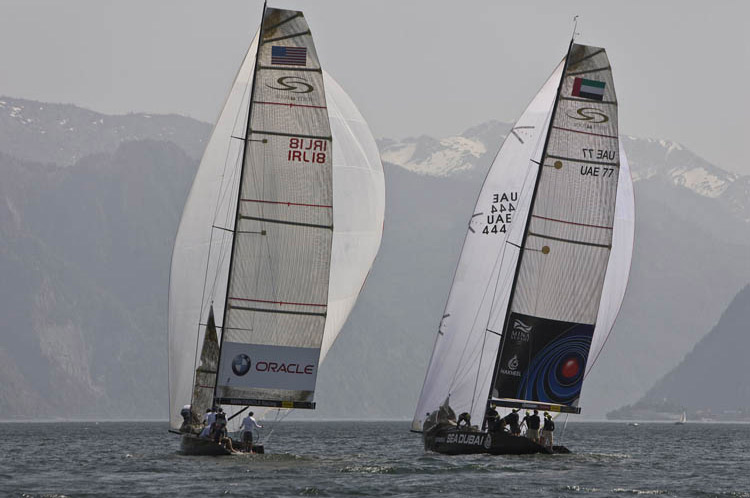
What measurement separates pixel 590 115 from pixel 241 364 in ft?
46.0

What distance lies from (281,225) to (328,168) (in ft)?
7.40

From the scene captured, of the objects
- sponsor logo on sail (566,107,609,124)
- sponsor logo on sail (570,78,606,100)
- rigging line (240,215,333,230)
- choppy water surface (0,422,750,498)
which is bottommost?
choppy water surface (0,422,750,498)

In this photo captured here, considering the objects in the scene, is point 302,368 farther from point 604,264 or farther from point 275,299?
point 604,264

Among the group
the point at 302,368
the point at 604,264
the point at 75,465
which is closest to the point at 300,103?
the point at 302,368

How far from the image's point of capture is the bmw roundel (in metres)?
44.0

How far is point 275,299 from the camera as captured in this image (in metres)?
44.0

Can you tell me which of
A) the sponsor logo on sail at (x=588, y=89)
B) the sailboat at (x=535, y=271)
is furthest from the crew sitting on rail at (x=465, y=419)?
the sponsor logo on sail at (x=588, y=89)

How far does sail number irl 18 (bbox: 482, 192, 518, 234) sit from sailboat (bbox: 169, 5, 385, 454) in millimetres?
6435

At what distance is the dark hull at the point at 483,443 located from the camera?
46.0 metres

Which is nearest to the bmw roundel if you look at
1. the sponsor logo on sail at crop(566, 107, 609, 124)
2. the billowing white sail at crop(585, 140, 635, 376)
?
the billowing white sail at crop(585, 140, 635, 376)

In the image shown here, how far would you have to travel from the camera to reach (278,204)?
43656 millimetres

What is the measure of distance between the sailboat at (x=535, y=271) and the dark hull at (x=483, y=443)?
44 mm

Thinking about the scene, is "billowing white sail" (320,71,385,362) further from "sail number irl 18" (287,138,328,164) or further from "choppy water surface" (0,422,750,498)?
"choppy water surface" (0,422,750,498)

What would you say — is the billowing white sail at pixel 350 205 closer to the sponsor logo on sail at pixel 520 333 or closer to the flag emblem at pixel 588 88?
the sponsor logo on sail at pixel 520 333
